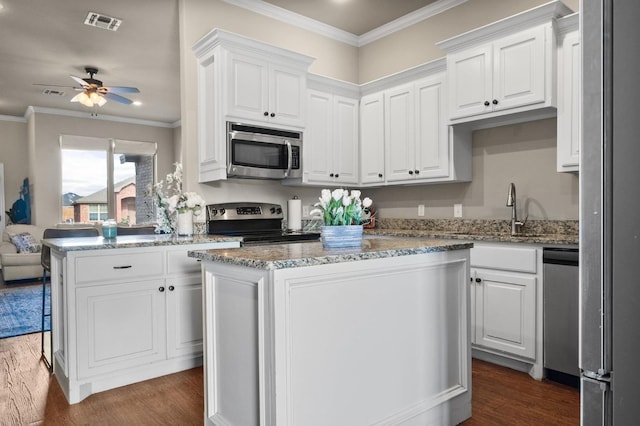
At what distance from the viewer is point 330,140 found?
14.1ft

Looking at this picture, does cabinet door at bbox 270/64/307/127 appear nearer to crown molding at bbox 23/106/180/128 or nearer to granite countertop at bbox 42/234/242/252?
granite countertop at bbox 42/234/242/252

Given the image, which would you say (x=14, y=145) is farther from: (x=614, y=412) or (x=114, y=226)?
(x=614, y=412)

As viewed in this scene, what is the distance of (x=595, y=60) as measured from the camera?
0.88 meters

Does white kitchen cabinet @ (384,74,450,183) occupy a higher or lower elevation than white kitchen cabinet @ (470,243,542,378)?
higher

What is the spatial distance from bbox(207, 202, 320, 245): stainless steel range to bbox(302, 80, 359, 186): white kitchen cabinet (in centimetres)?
47

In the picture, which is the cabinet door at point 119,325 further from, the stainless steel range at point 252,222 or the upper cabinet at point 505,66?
the upper cabinet at point 505,66

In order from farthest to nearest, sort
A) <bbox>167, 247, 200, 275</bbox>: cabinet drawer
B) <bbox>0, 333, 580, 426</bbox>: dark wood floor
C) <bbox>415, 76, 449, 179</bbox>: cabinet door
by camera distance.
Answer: <bbox>415, 76, 449, 179</bbox>: cabinet door → <bbox>167, 247, 200, 275</bbox>: cabinet drawer → <bbox>0, 333, 580, 426</bbox>: dark wood floor

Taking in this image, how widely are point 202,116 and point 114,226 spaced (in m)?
1.21

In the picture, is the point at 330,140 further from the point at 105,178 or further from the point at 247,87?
the point at 105,178

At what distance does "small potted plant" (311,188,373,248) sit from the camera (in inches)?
82.4

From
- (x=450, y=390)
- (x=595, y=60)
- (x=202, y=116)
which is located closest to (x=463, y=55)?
(x=202, y=116)

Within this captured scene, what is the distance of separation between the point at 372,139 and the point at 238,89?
1489 millimetres

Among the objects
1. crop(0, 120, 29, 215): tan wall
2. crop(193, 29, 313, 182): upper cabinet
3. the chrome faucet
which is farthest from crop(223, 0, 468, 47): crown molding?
crop(0, 120, 29, 215): tan wall

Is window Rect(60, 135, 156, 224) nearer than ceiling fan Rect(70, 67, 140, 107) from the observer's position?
No
